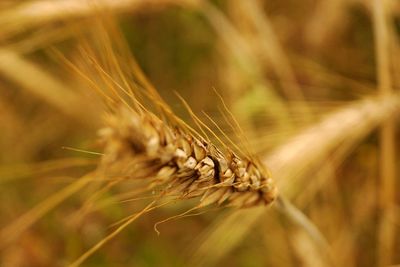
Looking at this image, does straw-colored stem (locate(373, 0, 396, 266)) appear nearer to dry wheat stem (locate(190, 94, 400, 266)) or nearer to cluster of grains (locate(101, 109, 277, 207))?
dry wheat stem (locate(190, 94, 400, 266))

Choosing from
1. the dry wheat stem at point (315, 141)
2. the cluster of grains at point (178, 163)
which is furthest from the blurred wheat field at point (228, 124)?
the cluster of grains at point (178, 163)

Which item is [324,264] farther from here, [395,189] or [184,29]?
[184,29]

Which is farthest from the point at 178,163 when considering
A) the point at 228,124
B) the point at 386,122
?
the point at 386,122

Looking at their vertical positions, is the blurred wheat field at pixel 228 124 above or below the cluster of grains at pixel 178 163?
above

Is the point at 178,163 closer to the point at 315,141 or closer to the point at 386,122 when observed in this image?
the point at 315,141

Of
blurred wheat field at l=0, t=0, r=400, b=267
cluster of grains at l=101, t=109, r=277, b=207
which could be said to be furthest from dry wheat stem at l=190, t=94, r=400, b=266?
cluster of grains at l=101, t=109, r=277, b=207

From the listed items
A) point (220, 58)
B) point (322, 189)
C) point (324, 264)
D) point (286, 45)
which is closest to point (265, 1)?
point (286, 45)

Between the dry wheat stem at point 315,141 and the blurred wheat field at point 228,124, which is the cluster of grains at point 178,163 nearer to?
the blurred wheat field at point 228,124
